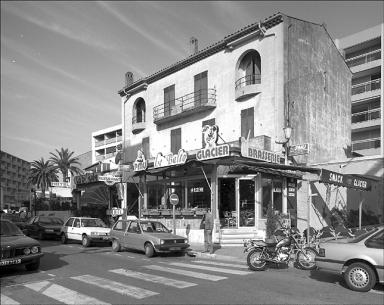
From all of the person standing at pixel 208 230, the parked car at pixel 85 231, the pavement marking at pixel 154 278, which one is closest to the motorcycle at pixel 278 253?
the pavement marking at pixel 154 278

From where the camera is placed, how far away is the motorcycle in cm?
1187

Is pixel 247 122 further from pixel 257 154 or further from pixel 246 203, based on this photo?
pixel 246 203

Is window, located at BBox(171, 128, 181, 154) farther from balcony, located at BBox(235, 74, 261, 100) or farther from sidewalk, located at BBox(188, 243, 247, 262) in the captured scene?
sidewalk, located at BBox(188, 243, 247, 262)

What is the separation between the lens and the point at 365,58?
1964 inches

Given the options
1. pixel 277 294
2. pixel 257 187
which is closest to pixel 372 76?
pixel 257 187

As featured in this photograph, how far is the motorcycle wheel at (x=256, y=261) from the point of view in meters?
11.8

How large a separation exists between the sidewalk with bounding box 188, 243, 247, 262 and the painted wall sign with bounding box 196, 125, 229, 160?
4089 mm

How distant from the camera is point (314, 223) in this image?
22625 mm

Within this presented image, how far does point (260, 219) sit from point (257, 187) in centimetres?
159

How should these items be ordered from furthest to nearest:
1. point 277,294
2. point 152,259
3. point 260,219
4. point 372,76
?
point 372,76
point 260,219
point 152,259
point 277,294

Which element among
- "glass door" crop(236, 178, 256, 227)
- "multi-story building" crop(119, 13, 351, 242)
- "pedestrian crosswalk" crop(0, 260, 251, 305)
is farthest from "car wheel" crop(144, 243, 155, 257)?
"glass door" crop(236, 178, 256, 227)

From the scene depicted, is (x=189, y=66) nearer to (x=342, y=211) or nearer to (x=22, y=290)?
(x=342, y=211)

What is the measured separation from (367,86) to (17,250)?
4656cm

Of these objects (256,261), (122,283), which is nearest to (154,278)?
(122,283)
